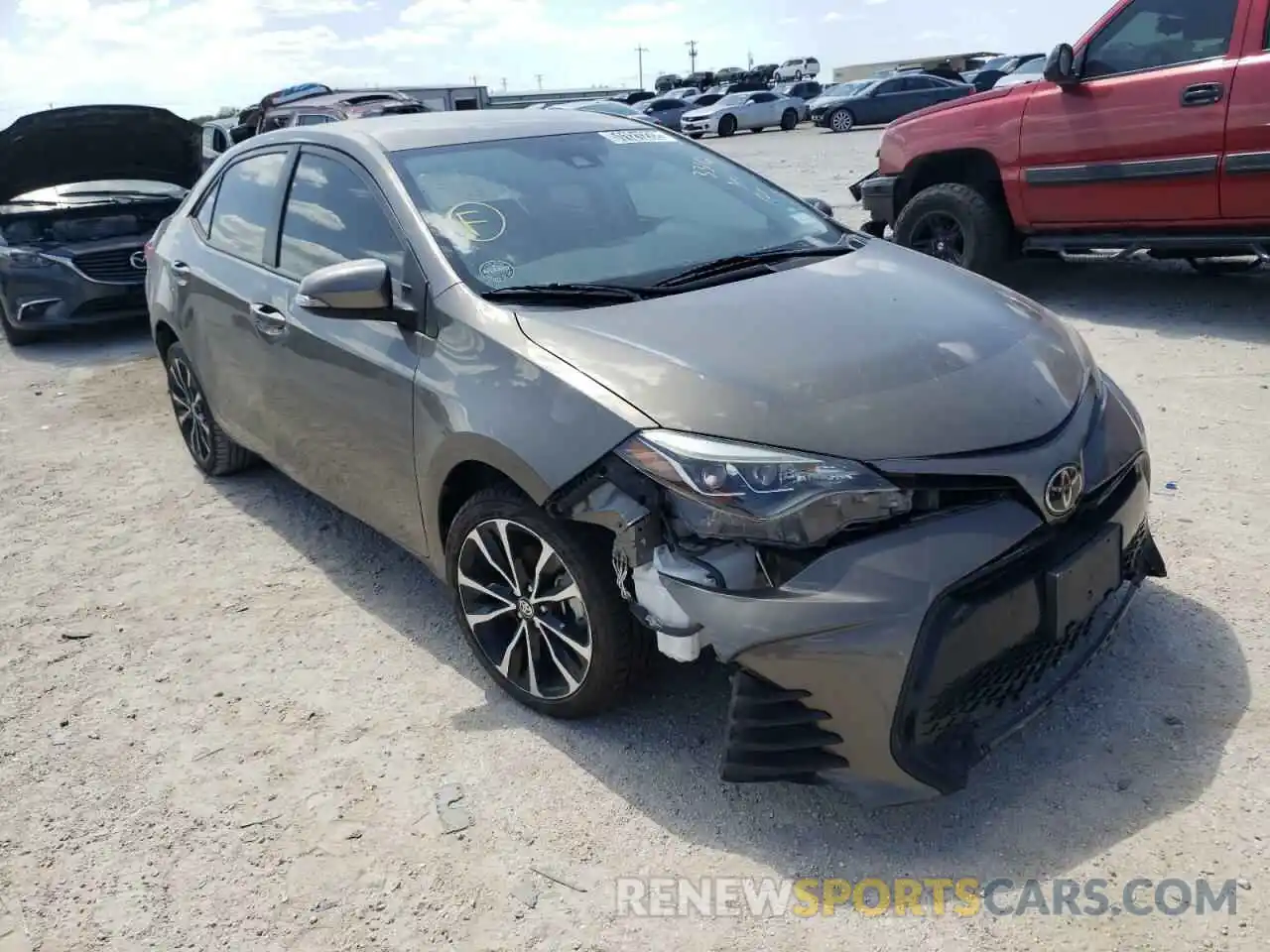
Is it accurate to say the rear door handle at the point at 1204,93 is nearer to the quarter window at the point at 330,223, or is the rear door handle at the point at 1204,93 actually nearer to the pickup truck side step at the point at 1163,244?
the pickup truck side step at the point at 1163,244

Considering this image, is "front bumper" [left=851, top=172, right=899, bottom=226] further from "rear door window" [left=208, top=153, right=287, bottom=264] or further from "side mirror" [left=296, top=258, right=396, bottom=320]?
"side mirror" [left=296, top=258, right=396, bottom=320]

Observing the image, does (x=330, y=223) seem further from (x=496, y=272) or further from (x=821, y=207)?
(x=821, y=207)

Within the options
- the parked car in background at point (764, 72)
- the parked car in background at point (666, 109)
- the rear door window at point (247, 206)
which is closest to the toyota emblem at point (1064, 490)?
the rear door window at point (247, 206)

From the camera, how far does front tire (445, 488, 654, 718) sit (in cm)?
275

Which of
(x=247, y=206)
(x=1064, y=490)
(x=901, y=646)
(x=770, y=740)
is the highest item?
(x=247, y=206)

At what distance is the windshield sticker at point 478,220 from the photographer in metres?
3.25

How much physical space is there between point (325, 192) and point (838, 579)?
2397 millimetres

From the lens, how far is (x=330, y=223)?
12.0 feet

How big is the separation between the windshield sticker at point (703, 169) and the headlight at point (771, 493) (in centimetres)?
183

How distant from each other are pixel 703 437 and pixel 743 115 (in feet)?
108

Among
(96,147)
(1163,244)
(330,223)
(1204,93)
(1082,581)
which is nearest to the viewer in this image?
(1082,581)

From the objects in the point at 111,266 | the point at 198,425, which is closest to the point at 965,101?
the point at 198,425

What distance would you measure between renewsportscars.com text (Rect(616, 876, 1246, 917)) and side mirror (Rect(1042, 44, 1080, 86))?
5365 mm

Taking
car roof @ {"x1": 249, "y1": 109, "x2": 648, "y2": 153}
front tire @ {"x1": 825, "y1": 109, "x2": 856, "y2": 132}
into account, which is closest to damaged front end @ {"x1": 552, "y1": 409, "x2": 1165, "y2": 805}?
car roof @ {"x1": 249, "y1": 109, "x2": 648, "y2": 153}
